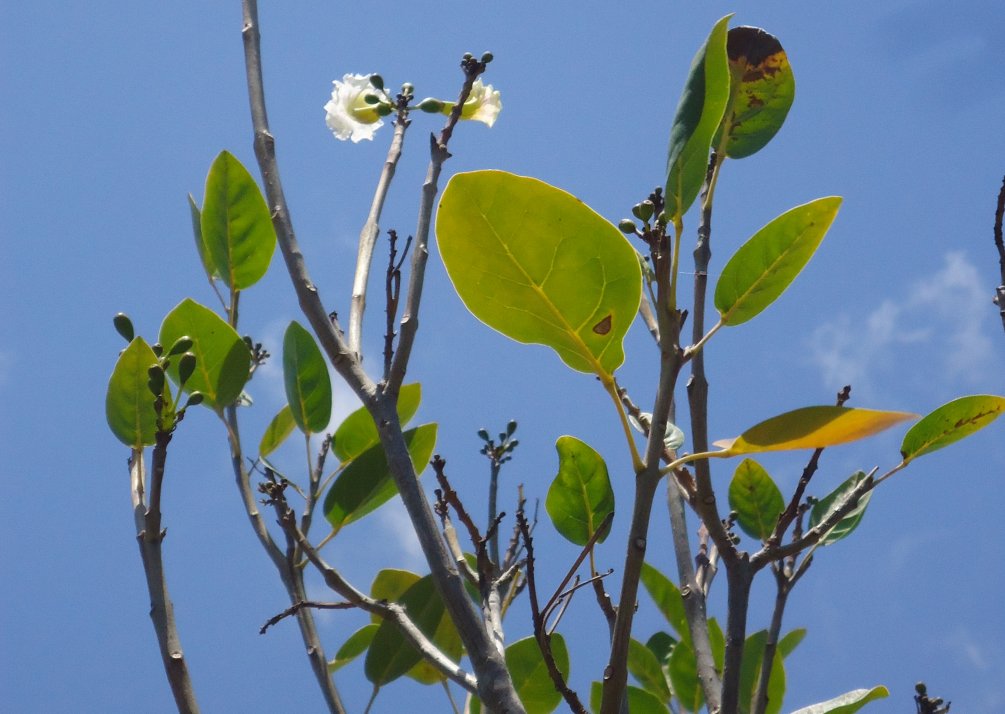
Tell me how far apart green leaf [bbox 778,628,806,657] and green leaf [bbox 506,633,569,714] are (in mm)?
675

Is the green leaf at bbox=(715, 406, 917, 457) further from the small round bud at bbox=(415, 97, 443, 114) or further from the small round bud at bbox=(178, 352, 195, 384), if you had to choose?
the small round bud at bbox=(415, 97, 443, 114)

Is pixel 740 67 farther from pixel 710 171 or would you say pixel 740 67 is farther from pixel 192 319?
pixel 192 319

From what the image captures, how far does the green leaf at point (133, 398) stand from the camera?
3.47 ft

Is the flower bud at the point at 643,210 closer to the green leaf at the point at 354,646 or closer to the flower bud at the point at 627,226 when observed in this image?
the flower bud at the point at 627,226

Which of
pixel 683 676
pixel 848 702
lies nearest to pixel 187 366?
pixel 848 702

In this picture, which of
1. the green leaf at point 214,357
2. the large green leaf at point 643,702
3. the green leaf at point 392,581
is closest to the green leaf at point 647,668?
the large green leaf at point 643,702

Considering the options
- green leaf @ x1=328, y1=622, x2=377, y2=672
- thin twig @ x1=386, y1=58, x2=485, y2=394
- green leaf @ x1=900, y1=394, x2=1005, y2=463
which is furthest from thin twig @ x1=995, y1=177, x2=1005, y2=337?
green leaf @ x1=328, y1=622, x2=377, y2=672

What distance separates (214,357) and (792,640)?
1.27 m

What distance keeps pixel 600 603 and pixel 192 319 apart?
69 cm

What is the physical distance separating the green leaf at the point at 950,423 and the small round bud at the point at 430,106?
93cm

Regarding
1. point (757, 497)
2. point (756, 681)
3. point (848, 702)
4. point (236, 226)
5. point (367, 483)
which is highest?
point (236, 226)

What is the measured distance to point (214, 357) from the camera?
4.18ft

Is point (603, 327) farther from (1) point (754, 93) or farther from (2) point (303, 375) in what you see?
(2) point (303, 375)

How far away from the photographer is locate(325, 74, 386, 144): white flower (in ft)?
5.71
